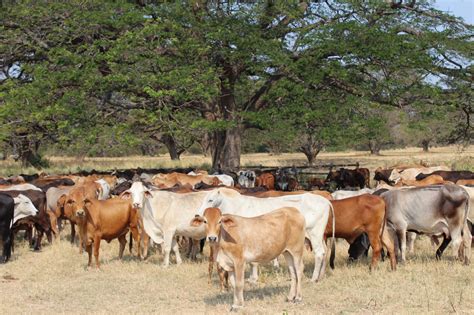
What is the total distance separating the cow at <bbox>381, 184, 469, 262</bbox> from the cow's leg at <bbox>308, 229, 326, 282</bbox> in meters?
1.97

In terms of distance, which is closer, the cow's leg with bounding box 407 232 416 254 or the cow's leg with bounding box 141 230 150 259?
the cow's leg with bounding box 141 230 150 259

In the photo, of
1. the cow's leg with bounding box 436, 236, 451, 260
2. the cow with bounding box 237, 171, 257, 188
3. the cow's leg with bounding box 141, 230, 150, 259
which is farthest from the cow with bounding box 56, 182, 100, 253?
the cow's leg with bounding box 436, 236, 451, 260

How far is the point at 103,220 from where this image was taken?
38.2 ft

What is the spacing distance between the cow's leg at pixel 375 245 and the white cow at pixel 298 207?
0.82m

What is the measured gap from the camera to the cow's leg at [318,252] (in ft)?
33.0

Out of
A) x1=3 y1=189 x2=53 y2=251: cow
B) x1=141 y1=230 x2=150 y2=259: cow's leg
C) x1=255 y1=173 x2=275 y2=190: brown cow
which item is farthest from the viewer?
x1=255 y1=173 x2=275 y2=190: brown cow

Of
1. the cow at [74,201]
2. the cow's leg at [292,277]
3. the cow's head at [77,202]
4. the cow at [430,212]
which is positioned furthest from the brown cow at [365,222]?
the cow at [74,201]

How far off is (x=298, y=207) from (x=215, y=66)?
11.7m

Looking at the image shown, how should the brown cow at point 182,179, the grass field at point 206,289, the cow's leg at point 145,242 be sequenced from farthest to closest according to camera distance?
the brown cow at point 182,179, the cow's leg at point 145,242, the grass field at point 206,289

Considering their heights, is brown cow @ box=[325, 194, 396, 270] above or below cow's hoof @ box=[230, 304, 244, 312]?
above

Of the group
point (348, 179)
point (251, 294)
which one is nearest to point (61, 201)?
point (251, 294)

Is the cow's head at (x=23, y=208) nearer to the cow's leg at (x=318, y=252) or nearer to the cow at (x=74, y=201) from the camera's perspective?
the cow at (x=74, y=201)

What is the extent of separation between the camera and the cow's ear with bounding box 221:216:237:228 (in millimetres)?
8220

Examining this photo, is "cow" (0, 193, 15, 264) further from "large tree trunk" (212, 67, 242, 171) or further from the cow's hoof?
"large tree trunk" (212, 67, 242, 171)
